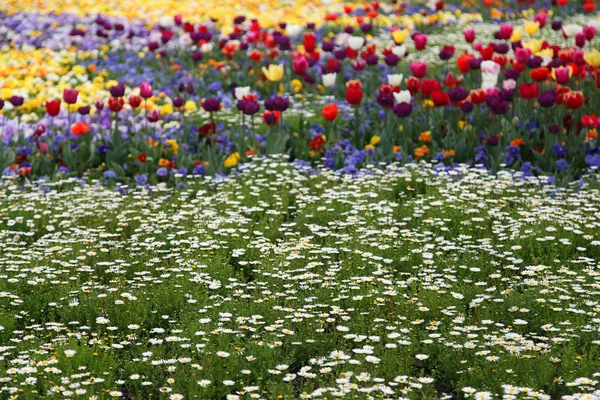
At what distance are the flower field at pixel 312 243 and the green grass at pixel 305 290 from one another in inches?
0.7

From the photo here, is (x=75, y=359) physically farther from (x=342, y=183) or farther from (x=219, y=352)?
(x=342, y=183)

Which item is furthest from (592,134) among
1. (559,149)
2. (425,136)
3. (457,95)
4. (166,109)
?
(166,109)

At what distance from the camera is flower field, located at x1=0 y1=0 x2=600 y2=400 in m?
4.13

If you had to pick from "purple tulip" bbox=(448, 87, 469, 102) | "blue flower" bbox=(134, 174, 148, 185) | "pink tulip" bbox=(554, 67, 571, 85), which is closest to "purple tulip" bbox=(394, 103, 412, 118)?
"purple tulip" bbox=(448, 87, 469, 102)

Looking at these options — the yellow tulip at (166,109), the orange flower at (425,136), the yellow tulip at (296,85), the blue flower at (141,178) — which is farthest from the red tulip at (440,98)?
the yellow tulip at (166,109)

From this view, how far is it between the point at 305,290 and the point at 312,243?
98cm

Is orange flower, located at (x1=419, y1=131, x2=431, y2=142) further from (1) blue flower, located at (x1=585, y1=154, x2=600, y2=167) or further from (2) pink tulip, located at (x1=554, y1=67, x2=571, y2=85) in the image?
(1) blue flower, located at (x1=585, y1=154, x2=600, y2=167)

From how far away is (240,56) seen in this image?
12867 mm

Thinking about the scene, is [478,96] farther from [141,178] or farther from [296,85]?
[141,178]

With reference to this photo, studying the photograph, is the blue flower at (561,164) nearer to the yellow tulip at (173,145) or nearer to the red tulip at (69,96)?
the yellow tulip at (173,145)

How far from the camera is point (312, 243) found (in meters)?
6.02

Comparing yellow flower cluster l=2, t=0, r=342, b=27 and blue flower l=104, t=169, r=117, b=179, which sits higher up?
yellow flower cluster l=2, t=0, r=342, b=27

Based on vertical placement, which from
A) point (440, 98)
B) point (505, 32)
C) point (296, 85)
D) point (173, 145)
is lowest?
point (173, 145)

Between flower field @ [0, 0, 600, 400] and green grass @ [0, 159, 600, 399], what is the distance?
0.02 metres
